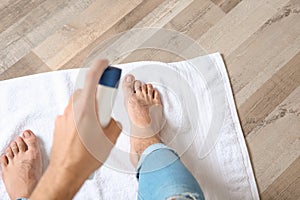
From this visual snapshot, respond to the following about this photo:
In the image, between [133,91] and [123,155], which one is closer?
[123,155]

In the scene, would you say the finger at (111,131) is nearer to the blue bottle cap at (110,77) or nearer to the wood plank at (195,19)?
the blue bottle cap at (110,77)

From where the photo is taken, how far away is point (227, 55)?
48.5 inches

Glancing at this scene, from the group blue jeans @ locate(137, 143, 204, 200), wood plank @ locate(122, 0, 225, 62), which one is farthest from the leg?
wood plank @ locate(122, 0, 225, 62)

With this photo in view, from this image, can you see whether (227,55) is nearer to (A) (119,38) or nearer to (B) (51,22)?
(A) (119,38)

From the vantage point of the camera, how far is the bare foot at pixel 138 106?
108cm

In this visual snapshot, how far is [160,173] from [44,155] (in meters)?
0.30

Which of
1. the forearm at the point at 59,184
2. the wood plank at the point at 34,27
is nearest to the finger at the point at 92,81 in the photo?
the forearm at the point at 59,184

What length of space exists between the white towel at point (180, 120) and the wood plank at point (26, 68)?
1.2 inches

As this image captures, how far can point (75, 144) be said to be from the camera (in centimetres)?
74

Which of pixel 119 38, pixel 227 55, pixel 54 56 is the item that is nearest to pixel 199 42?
pixel 227 55

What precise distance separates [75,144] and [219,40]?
24.6 inches

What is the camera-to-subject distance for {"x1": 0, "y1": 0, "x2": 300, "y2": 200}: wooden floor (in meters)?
1.17

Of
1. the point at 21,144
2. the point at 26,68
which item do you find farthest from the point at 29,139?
the point at 26,68

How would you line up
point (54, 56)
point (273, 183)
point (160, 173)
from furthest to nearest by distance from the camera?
1. point (54, 56)
2. point (273, 183)
3. point (160, 173)
